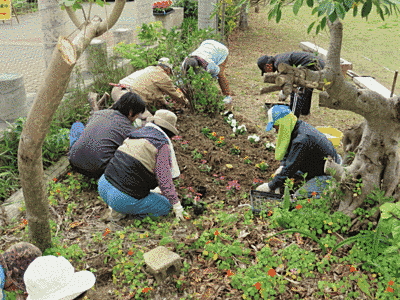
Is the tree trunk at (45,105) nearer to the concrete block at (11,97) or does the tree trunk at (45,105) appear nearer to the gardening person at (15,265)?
the gardening person at (15,265)

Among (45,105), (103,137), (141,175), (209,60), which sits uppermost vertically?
(45,105)

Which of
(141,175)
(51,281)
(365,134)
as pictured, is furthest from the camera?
(141,175)

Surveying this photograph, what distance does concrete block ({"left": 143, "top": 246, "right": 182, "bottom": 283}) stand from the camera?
128 inches

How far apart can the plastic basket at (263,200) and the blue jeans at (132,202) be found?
0.91m

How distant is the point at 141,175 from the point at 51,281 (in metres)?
1.78

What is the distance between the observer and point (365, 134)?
3.77 meters

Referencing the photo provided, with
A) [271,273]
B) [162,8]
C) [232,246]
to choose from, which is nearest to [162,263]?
[232,246]

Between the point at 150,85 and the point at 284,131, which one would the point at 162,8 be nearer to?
the point at 150,85

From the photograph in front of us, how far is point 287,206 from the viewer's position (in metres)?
3.80

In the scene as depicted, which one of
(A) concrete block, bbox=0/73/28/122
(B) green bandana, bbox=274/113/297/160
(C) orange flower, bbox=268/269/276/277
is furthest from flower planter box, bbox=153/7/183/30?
(C) orange flower, bbox=268/269/276/277

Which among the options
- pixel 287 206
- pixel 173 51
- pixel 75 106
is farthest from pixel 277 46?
pixel 287 206

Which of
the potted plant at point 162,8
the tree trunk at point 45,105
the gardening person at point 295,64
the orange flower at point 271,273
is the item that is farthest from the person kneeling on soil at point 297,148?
the potted plant at point 162,8

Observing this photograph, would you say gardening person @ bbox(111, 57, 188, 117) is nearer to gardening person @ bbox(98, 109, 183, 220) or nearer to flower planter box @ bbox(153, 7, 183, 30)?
gardening person @ bbox(98, 109, 183, 220)

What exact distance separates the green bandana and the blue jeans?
4.55ft
